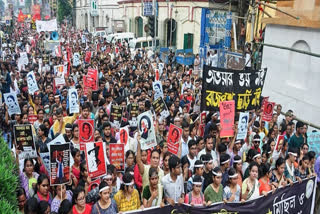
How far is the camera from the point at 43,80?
12.4m

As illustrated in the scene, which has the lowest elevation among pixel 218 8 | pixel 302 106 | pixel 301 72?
pixel 302 106

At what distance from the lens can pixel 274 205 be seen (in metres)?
5.23

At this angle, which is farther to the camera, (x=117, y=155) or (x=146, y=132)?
(x=146, y=132)

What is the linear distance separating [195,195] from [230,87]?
300cm

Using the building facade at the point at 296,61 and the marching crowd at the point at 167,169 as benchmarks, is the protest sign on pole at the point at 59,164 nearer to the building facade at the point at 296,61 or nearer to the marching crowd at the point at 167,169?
the marching crowd at the point at 167,169

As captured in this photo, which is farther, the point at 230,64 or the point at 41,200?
the point at 230,64

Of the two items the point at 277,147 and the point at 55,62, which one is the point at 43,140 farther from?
the point at 55,62

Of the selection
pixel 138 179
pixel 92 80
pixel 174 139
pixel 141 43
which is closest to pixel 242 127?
pixel 174 139

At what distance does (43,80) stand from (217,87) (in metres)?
7.50

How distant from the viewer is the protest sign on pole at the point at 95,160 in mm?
4932

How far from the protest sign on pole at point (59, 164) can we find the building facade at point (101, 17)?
31.1 m

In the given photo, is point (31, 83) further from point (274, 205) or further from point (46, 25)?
point (46, 25)

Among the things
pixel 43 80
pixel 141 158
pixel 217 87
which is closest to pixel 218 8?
pixel 43 80

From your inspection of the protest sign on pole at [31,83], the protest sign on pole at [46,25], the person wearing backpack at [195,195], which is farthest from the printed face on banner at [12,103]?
the protest sign on pole at [46,25]
